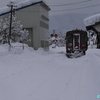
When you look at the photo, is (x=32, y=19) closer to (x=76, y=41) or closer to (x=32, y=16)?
(x=32, y=16)

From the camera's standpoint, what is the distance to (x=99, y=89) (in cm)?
678

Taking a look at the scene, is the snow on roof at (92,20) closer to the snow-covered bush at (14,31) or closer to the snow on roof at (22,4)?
the snow on roof at (22,4)

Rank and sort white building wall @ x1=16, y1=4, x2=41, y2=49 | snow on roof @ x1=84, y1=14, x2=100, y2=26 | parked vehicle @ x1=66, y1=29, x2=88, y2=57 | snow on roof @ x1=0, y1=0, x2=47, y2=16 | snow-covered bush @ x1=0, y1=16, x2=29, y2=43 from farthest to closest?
1. white building wall @ x1=16, y1=4, x2=41, y2=49
2. snow on roof @ x1=0, y1=0, x2=47, y2=16
3. snow-covered bush @ x1=0, y1=16, x2=29, y2=43
4. snow on roof @ x1=84, y1=14, x2=100, y2=26
5. parked vehicle @ x1=66, y1=29, x2=88, y2=57

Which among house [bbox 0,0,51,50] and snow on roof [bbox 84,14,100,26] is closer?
snow on roof [bbox 84,14,100,26]

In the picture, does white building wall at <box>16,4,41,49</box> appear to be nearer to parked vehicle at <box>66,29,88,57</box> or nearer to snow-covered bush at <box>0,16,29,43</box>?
snow-covered bush at <box>0,16,29,43</box>

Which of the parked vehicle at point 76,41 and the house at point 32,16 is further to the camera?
the house at point 32,16

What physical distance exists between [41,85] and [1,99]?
2211 mm

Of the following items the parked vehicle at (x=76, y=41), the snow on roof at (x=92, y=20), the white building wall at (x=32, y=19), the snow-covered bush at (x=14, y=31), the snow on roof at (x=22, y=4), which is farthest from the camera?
the white building wall at (x=32, y=19)

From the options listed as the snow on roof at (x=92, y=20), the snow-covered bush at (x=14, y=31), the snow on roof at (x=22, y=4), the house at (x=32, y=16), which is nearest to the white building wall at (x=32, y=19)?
the house at (x=32, y=16)

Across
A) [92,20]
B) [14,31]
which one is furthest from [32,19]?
[92,20]

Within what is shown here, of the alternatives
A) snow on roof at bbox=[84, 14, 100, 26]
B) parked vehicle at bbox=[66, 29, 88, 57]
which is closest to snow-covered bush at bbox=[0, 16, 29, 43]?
parked vehicle at bbox=[66, 29, 88, 57]

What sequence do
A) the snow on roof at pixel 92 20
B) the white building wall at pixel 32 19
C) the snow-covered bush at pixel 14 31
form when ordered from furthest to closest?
the white building wall at pixel 32 19, the snow-covered bush at pixel 14 31, the snow on roof at pixel 92 20

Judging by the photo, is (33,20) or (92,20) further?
(33,20)

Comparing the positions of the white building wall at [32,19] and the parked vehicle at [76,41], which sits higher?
the white building wall at [32,19]
